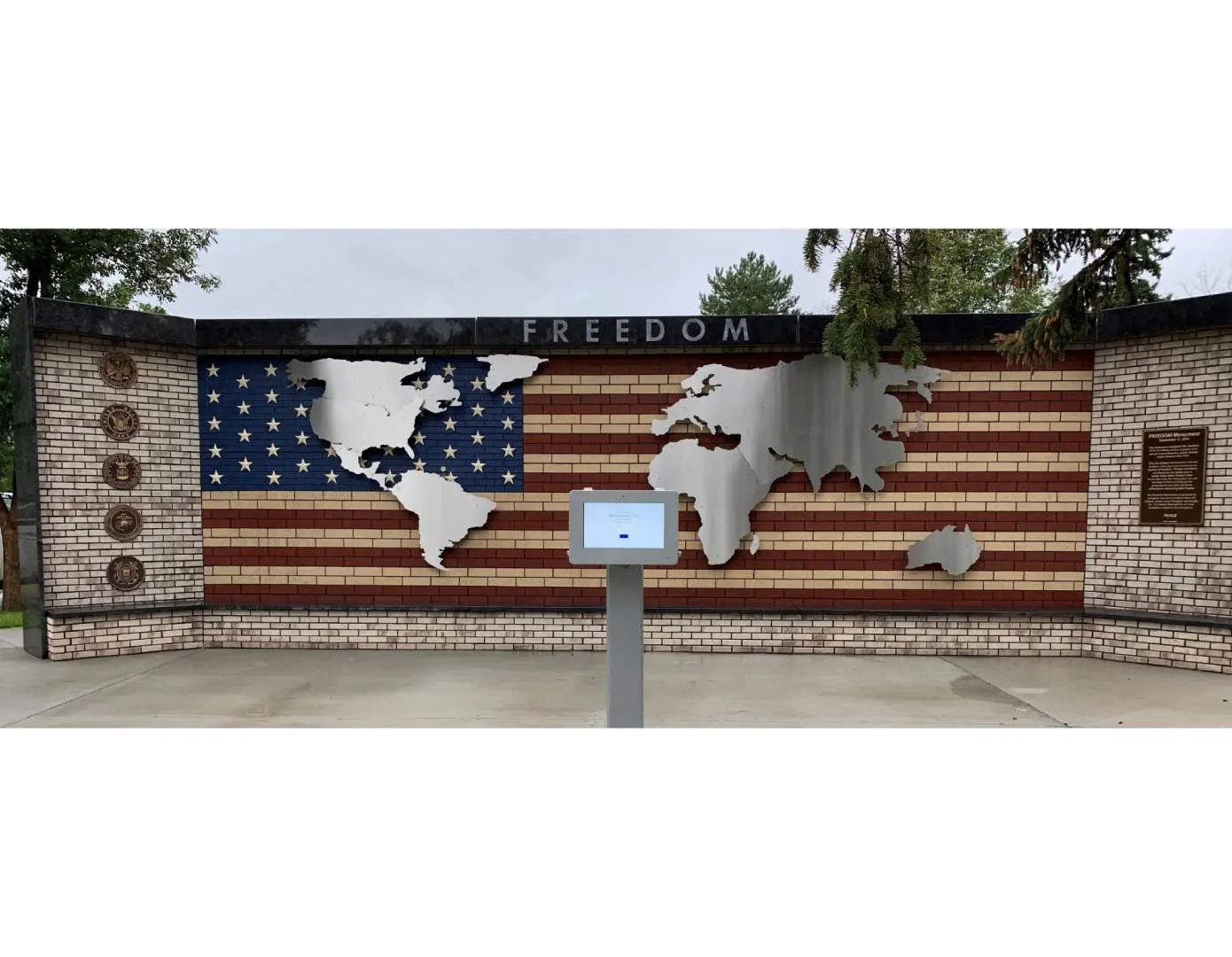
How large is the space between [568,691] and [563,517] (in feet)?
6.44

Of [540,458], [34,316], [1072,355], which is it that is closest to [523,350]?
[540,458]

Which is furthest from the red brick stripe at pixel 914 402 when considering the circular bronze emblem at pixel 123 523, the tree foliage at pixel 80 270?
the tree foliage at pixel 80 270

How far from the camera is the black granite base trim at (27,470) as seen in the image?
250 inches

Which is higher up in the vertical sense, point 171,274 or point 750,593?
point 171,274

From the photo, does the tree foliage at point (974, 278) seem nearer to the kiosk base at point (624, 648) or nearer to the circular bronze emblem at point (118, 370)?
the kiosk base at point (624, 648)

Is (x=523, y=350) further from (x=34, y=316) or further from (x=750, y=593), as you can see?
(x=34, y=316)

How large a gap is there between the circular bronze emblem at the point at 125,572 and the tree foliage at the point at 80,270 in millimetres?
3732

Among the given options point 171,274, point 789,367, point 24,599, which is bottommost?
point 24,599

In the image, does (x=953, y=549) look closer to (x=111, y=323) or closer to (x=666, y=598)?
(x=666, y=598)

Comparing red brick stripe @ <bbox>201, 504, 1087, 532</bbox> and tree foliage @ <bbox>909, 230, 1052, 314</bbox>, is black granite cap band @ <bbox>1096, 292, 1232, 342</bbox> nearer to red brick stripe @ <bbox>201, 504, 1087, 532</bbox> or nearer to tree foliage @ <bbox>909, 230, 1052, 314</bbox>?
red brick stripe @ <bbox>201, 504, 1087, 532</bbox>

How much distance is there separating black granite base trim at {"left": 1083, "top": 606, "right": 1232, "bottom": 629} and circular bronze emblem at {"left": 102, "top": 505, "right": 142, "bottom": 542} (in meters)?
9.93

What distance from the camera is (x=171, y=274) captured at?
11.2 meters

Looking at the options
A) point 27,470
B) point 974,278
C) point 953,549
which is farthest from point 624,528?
point 974,278

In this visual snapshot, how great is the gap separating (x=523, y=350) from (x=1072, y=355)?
5680mm
